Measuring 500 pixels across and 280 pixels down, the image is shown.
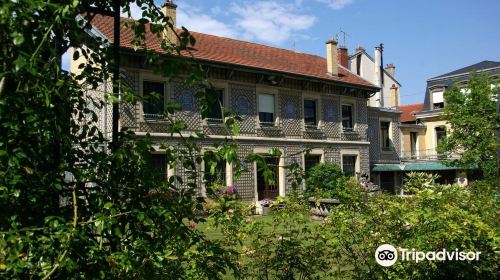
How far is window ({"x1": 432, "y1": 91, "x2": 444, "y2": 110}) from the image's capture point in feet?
124

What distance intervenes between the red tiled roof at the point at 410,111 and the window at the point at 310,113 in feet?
57.2

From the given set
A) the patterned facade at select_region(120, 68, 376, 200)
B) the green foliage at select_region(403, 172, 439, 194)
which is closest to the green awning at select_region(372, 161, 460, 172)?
the patterned facade at select_region(120, 68, 376, 200)

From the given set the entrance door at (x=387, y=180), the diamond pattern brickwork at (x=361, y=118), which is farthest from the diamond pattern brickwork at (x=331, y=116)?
the entrance door at (x=387, y=180)

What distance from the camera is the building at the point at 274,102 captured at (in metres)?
19.4

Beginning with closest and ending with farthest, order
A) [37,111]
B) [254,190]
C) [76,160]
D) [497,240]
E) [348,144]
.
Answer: [37,111] < [76,160] < [497,240] < [254,190] < [348,144]

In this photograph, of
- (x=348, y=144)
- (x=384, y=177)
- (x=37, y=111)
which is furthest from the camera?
(x=384, y=177)

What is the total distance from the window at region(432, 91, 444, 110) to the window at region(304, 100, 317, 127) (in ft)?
55.3

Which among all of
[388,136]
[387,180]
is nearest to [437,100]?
[388,136]

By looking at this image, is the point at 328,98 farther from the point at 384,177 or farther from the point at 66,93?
the point at 66,93

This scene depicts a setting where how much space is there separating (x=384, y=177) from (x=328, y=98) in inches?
369

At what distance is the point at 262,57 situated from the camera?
24.9 meters

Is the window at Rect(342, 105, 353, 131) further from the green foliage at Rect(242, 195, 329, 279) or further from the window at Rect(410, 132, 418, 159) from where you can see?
the green foliage at Rect(242, 195, 329, 279)

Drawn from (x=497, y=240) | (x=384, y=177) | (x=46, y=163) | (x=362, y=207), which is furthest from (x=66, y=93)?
(x=384, y=177)

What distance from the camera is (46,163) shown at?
2254 mm
